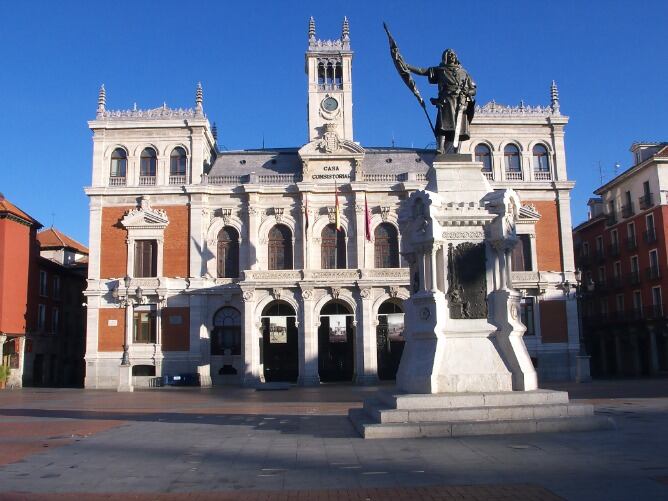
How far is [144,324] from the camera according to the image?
42781 mm

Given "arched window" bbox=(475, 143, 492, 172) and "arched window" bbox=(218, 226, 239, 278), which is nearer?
"arched window" bbox=(218, 226, 239, 278)

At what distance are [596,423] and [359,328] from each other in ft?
96.3

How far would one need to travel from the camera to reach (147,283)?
42.6 metres

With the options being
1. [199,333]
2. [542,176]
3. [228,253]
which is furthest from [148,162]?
[542,176]

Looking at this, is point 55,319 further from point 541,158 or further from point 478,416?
point 478,416

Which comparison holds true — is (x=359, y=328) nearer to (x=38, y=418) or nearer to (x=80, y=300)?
(x=38, y=418)

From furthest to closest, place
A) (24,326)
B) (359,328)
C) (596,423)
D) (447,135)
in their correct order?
(24,326) < (359,328) < (447,135) < (596,423)

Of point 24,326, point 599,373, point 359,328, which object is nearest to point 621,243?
point 599,373

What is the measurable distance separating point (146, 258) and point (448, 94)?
3243 cm

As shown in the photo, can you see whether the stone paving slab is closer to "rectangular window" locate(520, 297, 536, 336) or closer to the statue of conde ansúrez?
the statue of conde ansúrez

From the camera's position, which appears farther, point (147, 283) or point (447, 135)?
point (147, 283)

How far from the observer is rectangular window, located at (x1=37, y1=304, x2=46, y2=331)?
4816 cm

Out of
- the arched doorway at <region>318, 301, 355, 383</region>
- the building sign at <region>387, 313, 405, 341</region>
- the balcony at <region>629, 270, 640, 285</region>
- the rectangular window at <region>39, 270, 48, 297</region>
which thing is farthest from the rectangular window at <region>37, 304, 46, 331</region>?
the balcony at <region>629, 270, 640, 285</region>

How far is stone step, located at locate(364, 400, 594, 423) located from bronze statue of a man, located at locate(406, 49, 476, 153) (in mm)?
6170
